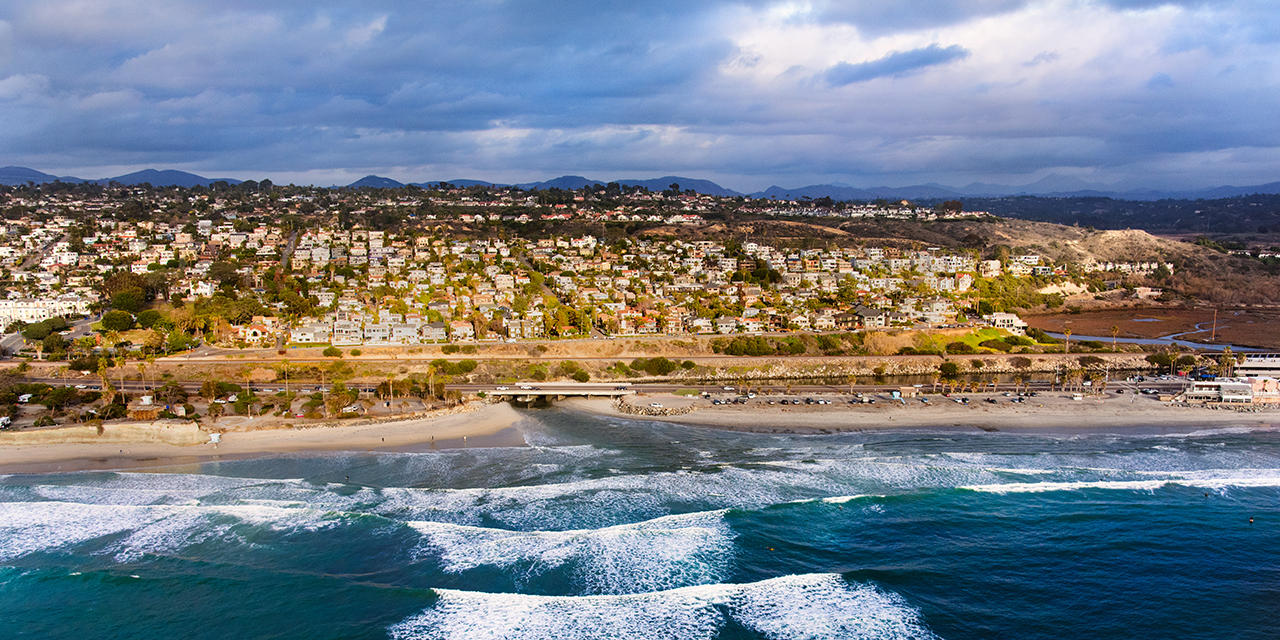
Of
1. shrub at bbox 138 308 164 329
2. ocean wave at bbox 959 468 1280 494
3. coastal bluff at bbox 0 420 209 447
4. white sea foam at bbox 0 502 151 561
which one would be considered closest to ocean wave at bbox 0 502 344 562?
white sea foam at bbox 0 502 151 561

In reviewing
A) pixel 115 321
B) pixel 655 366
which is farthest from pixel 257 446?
pixel 115 321

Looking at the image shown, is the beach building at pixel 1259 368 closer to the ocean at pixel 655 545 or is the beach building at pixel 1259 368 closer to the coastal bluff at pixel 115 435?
the ocean at pixel 655 545

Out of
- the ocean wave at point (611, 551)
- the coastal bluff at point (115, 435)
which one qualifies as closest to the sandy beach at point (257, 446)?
the coastal bluff at point (115, 435)

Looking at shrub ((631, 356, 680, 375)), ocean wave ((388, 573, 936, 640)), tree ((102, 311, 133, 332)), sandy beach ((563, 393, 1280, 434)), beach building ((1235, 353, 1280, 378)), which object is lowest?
ocean wave ((388, 573, 936, 640))

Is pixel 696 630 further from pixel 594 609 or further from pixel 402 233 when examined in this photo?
pixel 402 233

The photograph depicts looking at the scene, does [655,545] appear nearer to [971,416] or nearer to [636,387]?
[636,387]

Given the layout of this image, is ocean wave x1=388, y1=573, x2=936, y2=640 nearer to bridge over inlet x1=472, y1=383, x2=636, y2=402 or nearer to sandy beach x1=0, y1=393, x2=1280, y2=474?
sandy beach x1=0, y1=393, x2=1280, y2=474
